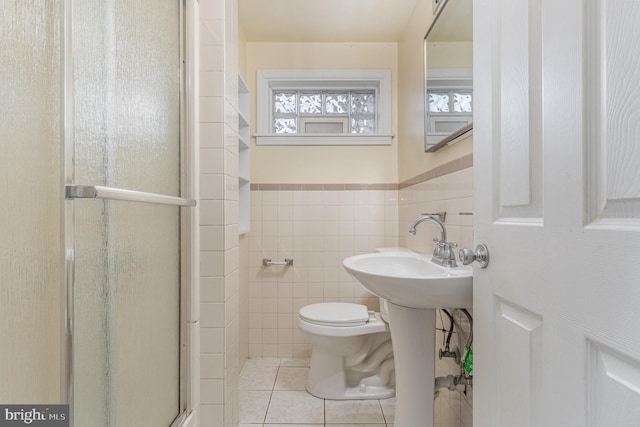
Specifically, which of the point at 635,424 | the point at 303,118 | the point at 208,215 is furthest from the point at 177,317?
the point at 303,118

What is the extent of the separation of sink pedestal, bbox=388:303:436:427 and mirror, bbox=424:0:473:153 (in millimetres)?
762

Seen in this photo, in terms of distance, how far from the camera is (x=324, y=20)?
7.20 ft

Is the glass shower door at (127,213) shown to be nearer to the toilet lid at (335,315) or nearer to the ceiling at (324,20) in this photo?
the toilet lid at (335,315)

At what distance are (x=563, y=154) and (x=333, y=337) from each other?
1.54 m

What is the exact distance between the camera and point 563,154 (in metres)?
0.54

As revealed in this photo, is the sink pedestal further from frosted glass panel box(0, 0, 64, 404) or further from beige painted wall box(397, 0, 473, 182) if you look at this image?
frosted glass panel box(0, 0, 64, 404)

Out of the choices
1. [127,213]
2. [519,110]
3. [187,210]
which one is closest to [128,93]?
[127,213]

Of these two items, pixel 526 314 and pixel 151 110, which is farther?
pixel 151 110

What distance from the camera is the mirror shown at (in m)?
1.34

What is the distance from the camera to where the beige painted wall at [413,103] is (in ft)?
5.97

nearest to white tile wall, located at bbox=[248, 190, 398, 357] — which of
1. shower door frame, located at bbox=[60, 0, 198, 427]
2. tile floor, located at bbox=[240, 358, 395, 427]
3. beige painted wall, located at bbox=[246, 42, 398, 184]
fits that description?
beige painted wall, located at bbox=[246, 42, 398, 184]

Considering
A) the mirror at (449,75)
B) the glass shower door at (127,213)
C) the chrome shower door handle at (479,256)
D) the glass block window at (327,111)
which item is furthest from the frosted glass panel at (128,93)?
the glass block window at (327,111)

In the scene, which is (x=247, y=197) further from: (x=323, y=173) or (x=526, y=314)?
(x=526, y=314)

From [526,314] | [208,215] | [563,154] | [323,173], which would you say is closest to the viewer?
[563,154]
